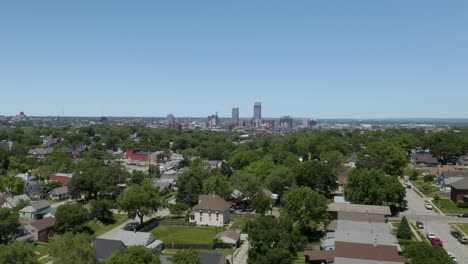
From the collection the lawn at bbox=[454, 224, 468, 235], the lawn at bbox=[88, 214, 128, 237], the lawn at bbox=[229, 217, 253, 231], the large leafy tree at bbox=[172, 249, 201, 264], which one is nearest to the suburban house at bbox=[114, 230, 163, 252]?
the lawn at bbox=[88, 214, 128, 237]

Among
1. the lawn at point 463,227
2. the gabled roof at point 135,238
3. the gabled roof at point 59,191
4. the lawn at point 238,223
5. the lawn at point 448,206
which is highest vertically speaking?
the gabled roof at point 135,238

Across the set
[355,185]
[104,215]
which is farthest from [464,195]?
[104,215]

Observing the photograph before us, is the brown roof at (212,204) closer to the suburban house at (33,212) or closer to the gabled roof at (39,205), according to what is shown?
the suburban house at (33,212)

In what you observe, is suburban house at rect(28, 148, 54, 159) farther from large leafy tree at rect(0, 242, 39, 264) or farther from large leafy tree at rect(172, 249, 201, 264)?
large leafy tree at rect(172, 249, 201, 264)

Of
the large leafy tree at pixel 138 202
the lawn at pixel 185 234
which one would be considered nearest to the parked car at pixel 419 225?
the lawn at pixel 185 234

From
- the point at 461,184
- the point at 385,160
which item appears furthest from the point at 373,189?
the point at 385,160

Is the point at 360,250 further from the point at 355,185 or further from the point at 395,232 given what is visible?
the point at 355,185

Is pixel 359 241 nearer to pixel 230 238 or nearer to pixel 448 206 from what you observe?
pixel 230 238
